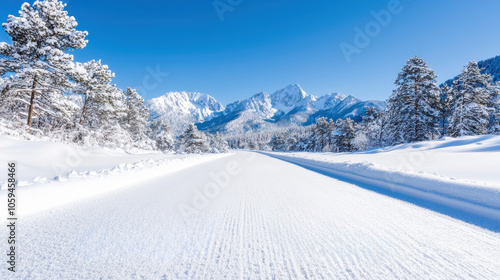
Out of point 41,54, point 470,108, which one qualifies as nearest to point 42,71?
point 41,54

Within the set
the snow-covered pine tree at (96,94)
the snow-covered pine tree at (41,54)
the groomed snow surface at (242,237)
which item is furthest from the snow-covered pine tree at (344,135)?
the snow-covered pine tree at (41,54)

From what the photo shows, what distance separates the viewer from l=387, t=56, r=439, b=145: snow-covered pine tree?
67.2 feet

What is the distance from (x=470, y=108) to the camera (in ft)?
69.3

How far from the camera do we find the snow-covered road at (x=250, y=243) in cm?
145

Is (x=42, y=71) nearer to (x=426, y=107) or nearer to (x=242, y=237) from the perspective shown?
(x=242, y=237)

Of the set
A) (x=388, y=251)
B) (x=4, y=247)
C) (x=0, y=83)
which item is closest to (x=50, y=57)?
(x=0, y=83)

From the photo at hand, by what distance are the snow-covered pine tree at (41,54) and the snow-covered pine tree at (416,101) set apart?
2917 centimetres

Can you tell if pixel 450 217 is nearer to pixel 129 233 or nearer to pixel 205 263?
pixel 205 263

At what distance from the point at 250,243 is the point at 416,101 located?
26.9 metres

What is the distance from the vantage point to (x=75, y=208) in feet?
9.61

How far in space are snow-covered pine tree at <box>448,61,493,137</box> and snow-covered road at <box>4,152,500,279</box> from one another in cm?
2835

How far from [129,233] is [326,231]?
220 cm

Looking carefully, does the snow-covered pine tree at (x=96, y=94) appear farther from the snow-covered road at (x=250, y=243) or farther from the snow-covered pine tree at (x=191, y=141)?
the snow-covered pine tree at (x=191, y=141)

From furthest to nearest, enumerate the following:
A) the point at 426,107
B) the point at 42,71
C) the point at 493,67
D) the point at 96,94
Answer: the point at 493,67, the point at 426,107, the point at 96,94, the point at 42,71
